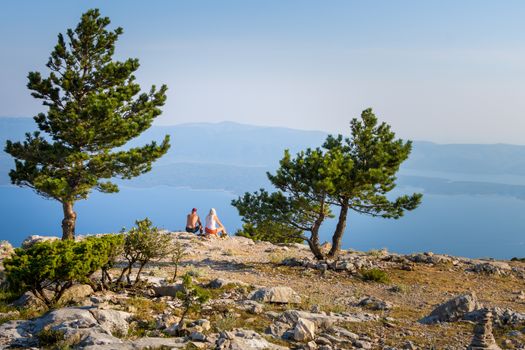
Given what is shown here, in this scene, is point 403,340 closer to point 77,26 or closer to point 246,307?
point 246,307

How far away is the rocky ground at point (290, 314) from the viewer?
11.0 m

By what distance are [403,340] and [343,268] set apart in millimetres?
11371

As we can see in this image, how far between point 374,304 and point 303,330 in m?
5.87

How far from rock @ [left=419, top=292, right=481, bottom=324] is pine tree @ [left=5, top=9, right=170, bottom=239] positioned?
1714 cm

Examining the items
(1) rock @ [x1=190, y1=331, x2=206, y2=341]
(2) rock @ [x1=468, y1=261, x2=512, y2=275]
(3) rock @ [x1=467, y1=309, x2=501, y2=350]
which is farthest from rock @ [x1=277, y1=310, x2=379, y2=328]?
(2) rock @ [x1=468, y1=261, x2=512, y2=275]

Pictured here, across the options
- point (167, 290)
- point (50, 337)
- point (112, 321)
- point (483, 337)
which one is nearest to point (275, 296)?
point (167, 290)

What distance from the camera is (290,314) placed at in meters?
13.3

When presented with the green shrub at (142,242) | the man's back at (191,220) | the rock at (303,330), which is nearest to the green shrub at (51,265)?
the green shrub at (142,242)

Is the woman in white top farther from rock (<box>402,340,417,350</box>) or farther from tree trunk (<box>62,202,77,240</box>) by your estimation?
rock (<box>402,340,417,350</box>)

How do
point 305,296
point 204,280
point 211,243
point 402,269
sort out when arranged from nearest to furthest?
1. point 305,296
2. point 204,280
3. point 402,269
4. point 211,243

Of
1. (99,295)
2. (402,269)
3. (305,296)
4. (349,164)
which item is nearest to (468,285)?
(402,269)

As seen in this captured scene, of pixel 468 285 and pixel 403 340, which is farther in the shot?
pixel 468 285

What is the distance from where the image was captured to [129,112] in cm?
2681

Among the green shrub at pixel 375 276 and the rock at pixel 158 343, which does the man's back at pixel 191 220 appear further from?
the rock at pixel 158 343
